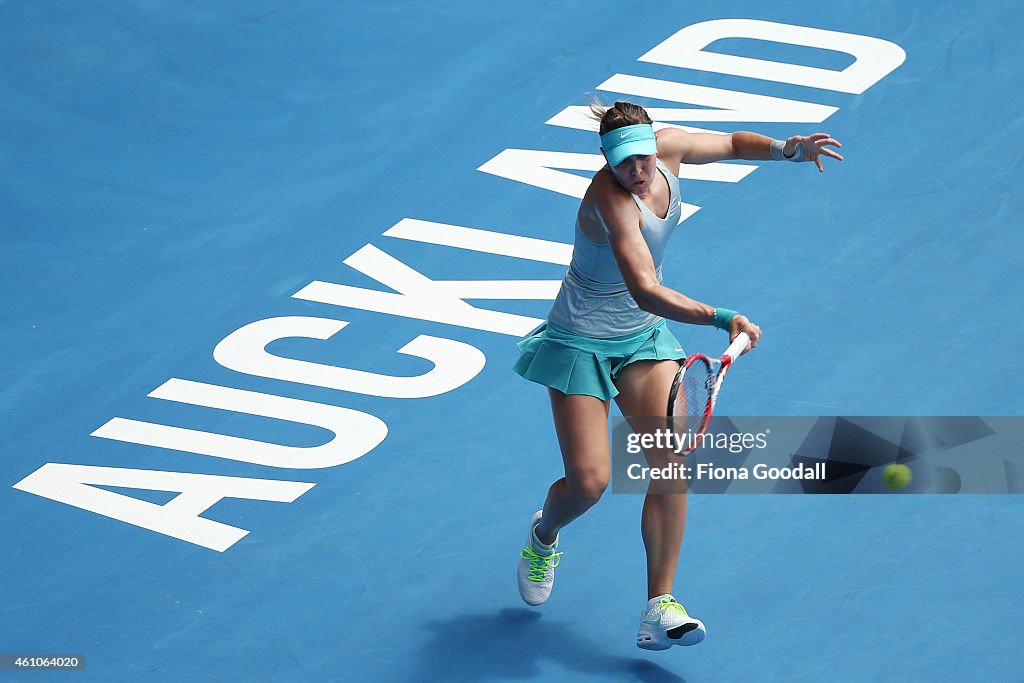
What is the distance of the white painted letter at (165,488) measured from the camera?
22.1ft

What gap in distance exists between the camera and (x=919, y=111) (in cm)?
912

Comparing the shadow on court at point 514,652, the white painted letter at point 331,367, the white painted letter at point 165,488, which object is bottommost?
the shadow on court at point 514,652

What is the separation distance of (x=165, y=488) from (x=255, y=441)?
50 centimetres

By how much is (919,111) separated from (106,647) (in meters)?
5.76

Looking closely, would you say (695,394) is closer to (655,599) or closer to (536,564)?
(655,599)

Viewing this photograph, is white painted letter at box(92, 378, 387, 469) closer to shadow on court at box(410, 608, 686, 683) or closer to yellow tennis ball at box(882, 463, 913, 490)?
shadow on court at box(410, 608, 686, 683)

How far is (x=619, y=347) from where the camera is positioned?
225 inches

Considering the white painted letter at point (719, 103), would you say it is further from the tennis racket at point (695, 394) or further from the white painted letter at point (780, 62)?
the tennis racket at point (695, 394)

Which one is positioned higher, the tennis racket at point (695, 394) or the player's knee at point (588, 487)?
the tennis racket at point (695, 394)

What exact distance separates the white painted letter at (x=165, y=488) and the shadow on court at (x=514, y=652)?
1.17 m

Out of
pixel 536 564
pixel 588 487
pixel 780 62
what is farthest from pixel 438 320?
pixel 780 62

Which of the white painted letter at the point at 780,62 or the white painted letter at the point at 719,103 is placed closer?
the white painted letter at the point at 719,103

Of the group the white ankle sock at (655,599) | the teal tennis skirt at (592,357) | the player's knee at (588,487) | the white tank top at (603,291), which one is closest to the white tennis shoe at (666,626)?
the white ankle sock at (655,599)

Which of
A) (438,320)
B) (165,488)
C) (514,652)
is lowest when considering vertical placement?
(514,652)
